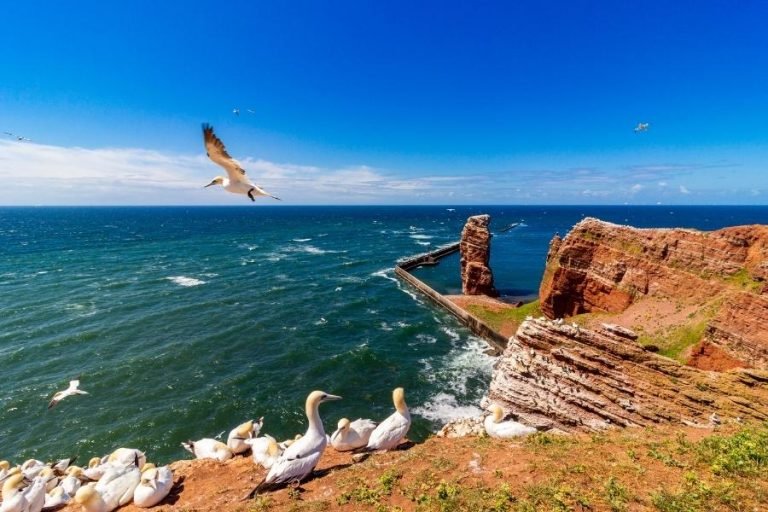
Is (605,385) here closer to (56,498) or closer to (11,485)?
(56,498)

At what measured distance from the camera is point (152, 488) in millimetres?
10195

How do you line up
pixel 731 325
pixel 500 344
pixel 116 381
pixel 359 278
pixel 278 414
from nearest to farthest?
pixel 731 325 → pixel 278 414 → pixel 116 381 → pixel 500 344 → pixel 359 278

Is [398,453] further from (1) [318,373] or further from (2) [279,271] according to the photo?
(2) [279,271]

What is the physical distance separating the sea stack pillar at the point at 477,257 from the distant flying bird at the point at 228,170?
38.8m

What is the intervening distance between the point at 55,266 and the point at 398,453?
70.8 meters

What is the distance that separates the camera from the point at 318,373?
2870 centimetres

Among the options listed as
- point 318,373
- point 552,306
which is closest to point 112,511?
point 318,373

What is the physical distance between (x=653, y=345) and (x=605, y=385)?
5.48m

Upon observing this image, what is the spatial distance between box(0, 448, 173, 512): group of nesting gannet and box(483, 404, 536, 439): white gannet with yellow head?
9.39m

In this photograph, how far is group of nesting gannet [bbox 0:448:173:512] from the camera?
33.5ft

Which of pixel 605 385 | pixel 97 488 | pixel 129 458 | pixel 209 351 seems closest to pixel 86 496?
pixel 97 488

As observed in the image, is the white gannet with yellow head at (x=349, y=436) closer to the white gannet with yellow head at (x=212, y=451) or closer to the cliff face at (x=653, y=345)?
the white gannet with yellow head at (x=212, y=451)

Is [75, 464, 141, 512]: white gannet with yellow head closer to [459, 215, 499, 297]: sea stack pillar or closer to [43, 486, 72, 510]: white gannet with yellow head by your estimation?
[43, 486, 72, 510]: white gannet with yellow head

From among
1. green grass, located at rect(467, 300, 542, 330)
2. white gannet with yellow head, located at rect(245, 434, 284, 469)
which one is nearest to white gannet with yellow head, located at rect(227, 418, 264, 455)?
white gannet with yellow head, located at rect(245, 434, 284, 469)
